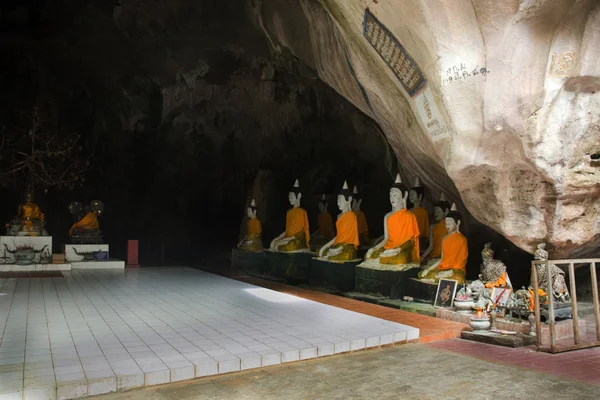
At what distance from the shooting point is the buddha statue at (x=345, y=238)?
384 inches

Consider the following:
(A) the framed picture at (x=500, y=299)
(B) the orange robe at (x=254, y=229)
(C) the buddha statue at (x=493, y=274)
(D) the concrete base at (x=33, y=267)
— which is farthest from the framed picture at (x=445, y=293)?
(D) the concrete base at (x=33, y=267)

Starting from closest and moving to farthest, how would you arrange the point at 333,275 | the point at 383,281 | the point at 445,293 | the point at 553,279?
the point at 553,279, the point at 445,293, the point at 383,281, the point at 333,275

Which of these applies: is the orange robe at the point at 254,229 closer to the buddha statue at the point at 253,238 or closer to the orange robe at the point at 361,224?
the buddha statue at the point at 253,238

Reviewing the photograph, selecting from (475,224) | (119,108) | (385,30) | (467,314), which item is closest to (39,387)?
(467,314)

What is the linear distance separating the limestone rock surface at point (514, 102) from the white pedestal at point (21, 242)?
8.70m

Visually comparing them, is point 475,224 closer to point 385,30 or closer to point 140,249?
point 385,30

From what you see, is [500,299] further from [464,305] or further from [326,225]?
[326,225]

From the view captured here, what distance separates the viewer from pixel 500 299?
21.1 feet

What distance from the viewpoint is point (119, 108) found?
671 inches

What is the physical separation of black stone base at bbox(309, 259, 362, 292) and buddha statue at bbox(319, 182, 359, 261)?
7.0 inches

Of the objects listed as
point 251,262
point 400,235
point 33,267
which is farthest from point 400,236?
point 33,267

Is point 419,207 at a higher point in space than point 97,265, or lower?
higher

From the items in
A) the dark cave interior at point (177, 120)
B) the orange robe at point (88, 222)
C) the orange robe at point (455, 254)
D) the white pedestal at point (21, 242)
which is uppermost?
the dark cave interior at point (177, 120)

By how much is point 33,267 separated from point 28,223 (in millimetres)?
1542
